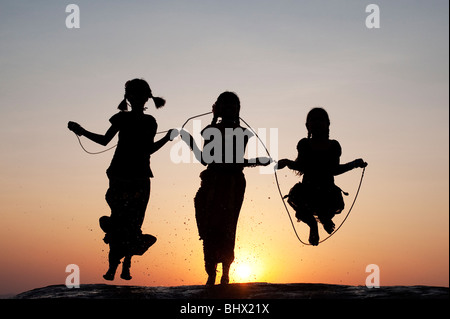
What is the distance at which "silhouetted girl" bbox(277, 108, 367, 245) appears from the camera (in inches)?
535

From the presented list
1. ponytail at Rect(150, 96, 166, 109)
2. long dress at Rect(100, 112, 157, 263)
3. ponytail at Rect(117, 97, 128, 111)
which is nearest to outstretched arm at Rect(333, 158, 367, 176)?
ponytail at Rect(150, 96, 166, 109)

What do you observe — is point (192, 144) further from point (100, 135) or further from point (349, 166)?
point (349, 166)

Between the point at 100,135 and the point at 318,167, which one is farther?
the point at 318,167

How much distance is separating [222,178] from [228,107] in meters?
1.25

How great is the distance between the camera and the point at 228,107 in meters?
12.2

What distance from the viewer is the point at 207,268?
12.4 metres

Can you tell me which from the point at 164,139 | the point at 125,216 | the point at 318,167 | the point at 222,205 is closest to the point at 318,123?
the point at 318,167

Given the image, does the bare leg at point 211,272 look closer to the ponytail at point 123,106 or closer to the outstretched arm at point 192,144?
the outstretched arm at point 192,144

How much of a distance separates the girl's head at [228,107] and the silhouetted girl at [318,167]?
5.58 ft

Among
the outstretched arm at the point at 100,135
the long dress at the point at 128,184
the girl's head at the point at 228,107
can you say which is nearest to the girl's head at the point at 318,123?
the girl's head at the point at 228,107
